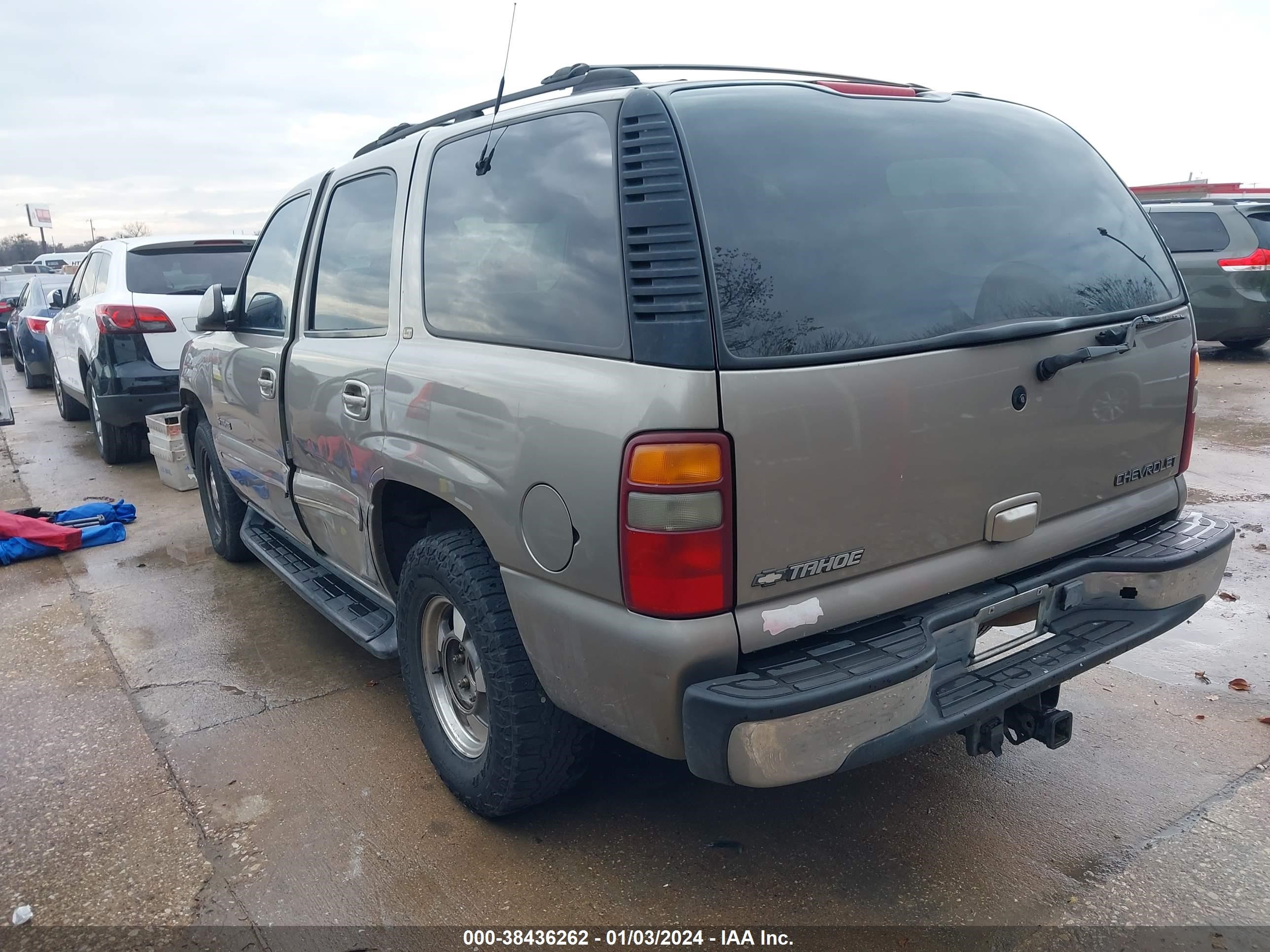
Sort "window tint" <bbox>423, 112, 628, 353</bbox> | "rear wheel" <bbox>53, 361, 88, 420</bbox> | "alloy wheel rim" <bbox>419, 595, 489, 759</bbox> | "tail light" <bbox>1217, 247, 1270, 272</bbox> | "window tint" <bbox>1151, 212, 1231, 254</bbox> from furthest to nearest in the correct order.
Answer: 1. "window tint" <bbox>1151, 212, 1231, 254</bbox>
2. "tail light" <bbox>1217, 247, 1270, 272</bbox>
3. "rear wheel" <bbox>53, 361, 88, 420</bbox>
4. "alloy wheel rim" <bbox>419, 595, 489, 759</bbox>
5. "window tint" <bbox>423, 112, 628, 353</bbox>

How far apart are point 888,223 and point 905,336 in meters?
0.31

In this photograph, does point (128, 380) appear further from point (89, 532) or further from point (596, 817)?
point (596, 817)

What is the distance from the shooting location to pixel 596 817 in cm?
291

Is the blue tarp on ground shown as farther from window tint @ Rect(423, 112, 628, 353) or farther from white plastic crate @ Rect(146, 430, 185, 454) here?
window tint @ Rect(423, 112, 628, 353)

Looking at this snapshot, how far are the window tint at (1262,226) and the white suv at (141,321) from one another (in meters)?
10.3

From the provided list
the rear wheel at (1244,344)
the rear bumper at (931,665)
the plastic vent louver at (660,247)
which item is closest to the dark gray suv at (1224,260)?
the rear wheel at (1244,344)

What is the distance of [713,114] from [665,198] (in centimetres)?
27

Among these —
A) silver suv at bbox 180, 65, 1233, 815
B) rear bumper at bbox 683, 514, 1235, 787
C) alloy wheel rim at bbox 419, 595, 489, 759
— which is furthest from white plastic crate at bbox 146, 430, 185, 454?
rear bumper at bbox 683, 514, 1235, 787

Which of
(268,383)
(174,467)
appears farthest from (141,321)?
(268,383)

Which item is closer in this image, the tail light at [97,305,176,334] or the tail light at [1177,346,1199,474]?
the tail light at [1177,346,1199,474]

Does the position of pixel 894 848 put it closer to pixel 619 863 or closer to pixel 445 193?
pixel 619 863

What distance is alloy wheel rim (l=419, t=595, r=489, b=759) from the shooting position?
2912 mm

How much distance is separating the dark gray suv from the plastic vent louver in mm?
10005

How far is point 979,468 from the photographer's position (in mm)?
2396
